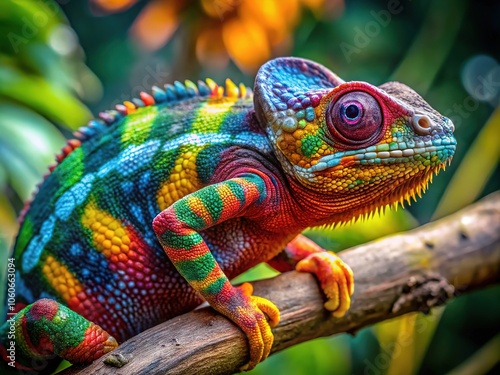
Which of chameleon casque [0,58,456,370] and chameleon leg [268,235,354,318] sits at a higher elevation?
chameleon casque [0,58,456,370]

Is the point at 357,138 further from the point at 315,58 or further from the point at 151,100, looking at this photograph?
the point at 315,58

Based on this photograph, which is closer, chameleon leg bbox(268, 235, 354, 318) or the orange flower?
chameleon leg bbox(268, 235, 354, 318)

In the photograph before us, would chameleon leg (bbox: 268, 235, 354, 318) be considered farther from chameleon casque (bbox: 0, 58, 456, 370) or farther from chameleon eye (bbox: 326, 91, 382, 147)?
chameleon eye (bbox: 326, 91, 382, 147)

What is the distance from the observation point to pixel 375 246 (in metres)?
2.48

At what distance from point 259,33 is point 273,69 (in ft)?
5.90

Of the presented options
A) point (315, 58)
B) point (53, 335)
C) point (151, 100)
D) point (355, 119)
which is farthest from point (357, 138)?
point (315, 58)

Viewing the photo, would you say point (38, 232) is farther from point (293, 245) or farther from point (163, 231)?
point (293, 245)

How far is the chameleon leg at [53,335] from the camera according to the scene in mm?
1668

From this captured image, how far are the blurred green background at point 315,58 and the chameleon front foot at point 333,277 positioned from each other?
3.67 ft

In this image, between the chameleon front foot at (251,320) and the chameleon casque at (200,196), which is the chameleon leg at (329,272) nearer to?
the chameleon casque at (200,196)

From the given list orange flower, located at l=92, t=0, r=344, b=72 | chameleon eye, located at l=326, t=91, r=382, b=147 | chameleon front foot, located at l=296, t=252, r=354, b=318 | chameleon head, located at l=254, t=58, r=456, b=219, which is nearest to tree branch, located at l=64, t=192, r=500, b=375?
chameleon front foot, located at l=296, t=252, r=354, b=318

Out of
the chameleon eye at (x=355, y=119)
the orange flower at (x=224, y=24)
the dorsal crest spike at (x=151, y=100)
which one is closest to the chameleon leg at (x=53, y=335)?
the dorsal crest spike at (x=151, y=100)

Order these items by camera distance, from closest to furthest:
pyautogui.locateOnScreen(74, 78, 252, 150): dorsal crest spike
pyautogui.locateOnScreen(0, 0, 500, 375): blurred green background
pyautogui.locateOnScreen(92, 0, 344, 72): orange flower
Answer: pyautogui.locateOnScreen(74, 78, 252, 150): dorsal crest spike → pyautogui.locateOnScreen(0, 0, 500, 375): blurred green background → pyautogui.locateOnScreen(92, 0, 344, 72): orange flower

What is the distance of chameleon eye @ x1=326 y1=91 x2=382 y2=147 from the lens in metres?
1.73
